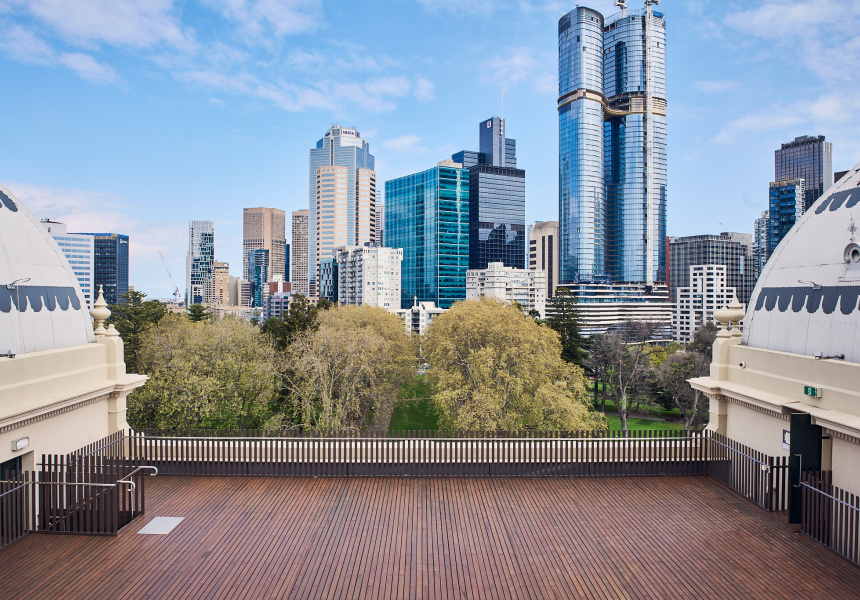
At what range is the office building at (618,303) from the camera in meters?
156

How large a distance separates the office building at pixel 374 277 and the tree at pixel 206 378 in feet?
309

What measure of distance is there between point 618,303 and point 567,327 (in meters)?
110

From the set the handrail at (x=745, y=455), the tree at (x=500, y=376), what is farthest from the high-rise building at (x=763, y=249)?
the handrail at (x=745, y=455)

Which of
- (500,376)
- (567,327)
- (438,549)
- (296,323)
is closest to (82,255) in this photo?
(296,323)

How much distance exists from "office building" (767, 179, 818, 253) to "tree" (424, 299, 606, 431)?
546ft

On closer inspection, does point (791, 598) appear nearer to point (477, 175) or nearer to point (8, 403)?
point (8, 403)

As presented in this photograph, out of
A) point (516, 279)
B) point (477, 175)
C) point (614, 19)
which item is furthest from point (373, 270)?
point (614, 19)

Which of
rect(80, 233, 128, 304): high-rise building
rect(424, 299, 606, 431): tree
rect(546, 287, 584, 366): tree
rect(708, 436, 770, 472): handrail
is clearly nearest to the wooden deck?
rect(708, 436, 770, 472): handrail

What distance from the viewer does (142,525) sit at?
37.7ft

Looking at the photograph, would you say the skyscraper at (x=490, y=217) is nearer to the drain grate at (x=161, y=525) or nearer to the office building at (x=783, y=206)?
the office building at (x=783, y=206)

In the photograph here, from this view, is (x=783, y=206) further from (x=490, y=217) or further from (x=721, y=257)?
(x=490, y=217)

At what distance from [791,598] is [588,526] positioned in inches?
145

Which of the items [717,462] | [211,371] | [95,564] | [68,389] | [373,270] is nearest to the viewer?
[95,564]

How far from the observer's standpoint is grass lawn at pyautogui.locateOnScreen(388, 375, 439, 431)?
4512 centimetres
